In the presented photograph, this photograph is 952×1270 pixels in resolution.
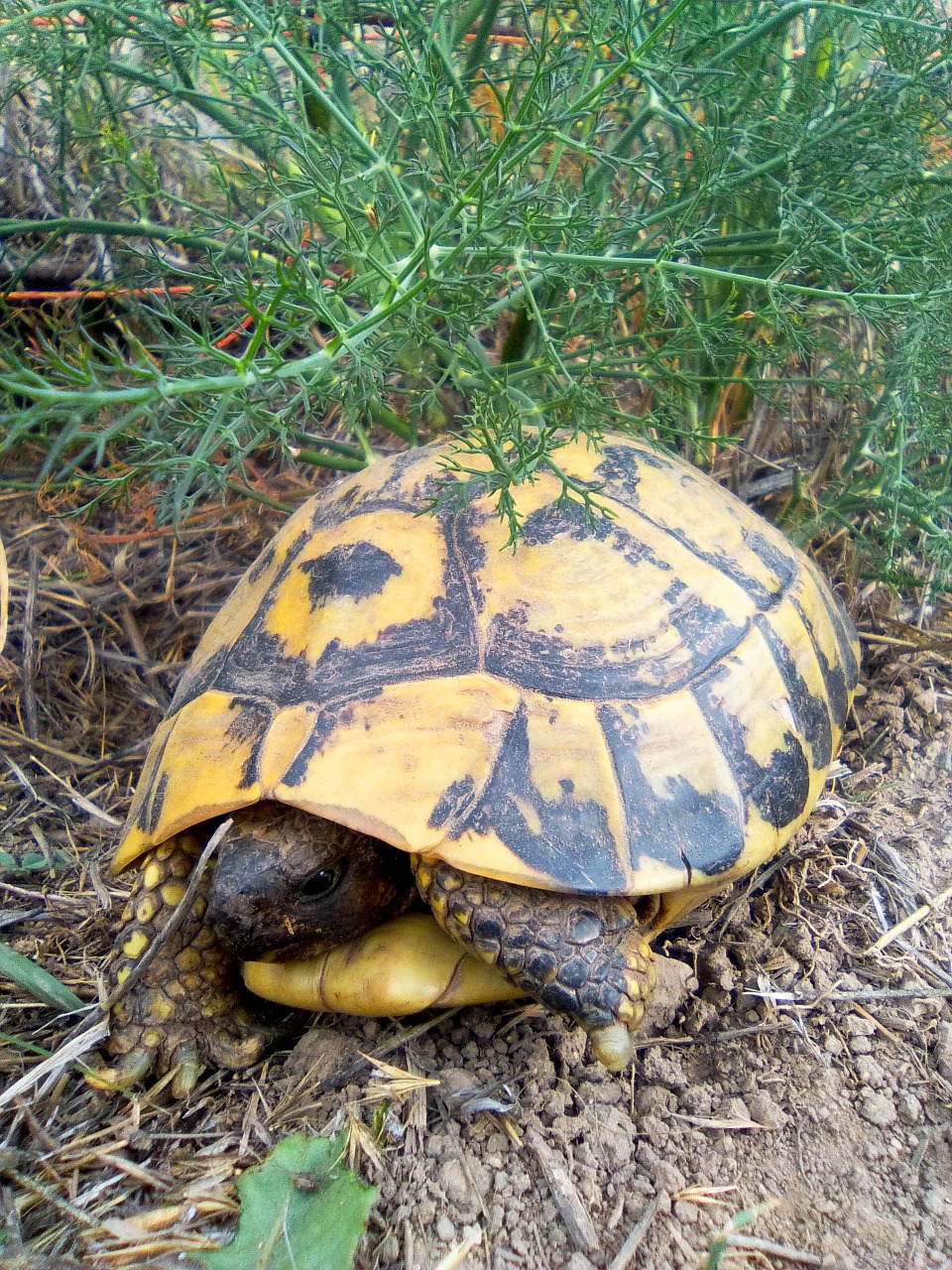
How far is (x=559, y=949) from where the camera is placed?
4.53ft

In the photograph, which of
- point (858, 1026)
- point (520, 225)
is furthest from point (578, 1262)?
point (520, 225)

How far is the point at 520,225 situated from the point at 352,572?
0.67m

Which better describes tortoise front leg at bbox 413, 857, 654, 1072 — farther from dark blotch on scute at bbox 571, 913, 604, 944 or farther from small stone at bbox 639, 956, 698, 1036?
small stone at bbox 639, 956, 698, 1036

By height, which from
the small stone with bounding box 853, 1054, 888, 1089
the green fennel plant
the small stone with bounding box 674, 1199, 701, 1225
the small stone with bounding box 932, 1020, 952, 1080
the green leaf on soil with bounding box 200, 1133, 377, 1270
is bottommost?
the small stone with bounding box 932, 1020, 952, 1080

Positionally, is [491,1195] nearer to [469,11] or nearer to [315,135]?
[315,135]

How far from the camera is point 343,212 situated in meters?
1.39

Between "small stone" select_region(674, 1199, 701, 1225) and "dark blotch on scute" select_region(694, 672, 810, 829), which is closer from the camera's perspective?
"small stone" select_region(674, 1199, 701, 1225)

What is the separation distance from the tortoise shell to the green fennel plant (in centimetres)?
18

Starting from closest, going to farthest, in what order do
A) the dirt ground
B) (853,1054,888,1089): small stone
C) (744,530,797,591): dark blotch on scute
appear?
1. the dirt ground
2. (853,1054,888,1089): small stone
3. (744,530,797,591): dark blotch on scute

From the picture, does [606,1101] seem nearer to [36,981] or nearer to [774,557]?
[36,981]

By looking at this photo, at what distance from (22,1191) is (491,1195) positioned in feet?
2.24

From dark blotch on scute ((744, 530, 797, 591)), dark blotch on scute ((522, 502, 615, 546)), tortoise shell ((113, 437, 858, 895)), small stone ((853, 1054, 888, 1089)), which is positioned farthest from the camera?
dark blotch on scute ((744, 530, 797, 591))

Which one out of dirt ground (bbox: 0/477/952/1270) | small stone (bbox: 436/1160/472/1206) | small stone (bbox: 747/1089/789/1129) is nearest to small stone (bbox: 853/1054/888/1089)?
dirt ground (bbox: 0/477/952/1270)

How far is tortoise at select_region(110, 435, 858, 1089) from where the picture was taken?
4.50ft
